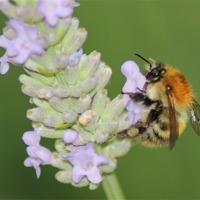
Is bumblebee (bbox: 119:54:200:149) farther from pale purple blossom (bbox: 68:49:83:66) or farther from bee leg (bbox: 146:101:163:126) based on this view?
pale purple blossom (bbox: 68:49:83:66)

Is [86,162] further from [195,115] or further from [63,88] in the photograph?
[195,115]

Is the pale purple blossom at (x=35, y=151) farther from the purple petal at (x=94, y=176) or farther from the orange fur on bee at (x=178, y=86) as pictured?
the orange fur on bee at (x=178, y=86)

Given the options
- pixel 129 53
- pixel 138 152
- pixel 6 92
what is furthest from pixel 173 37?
pixel 6 92

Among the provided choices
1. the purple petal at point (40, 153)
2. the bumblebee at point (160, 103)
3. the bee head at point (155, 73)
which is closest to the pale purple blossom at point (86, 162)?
the purple petal at point (40, 153)

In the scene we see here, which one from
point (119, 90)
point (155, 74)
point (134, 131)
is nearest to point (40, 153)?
point (134, 131)

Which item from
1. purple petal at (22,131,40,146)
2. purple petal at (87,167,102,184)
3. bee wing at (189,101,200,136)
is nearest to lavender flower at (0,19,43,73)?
purple petal at (22,131,40,146)

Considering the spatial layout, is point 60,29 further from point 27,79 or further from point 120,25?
point 120,25
